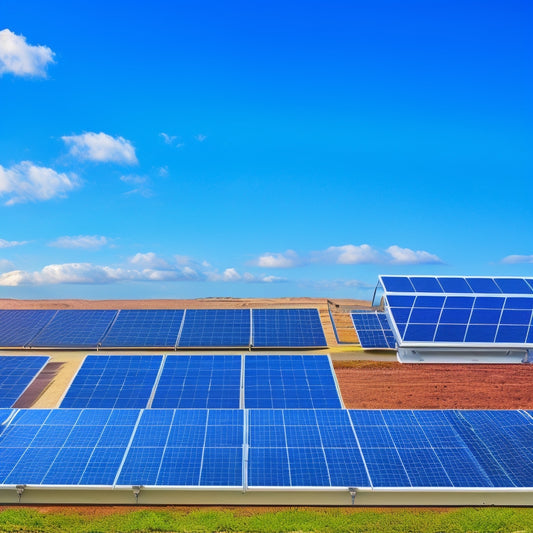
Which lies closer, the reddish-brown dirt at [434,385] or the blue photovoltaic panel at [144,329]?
the reddish-brown dirt at [434,385]

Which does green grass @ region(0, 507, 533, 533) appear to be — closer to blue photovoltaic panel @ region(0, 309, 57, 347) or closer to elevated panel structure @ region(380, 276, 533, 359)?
elevated panel structure @ region(380, 276, 533, 359)

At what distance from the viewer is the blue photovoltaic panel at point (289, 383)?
19.0m

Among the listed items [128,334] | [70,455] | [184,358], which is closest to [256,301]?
[128,334]

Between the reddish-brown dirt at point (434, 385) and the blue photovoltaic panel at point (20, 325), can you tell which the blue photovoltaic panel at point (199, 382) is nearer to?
the reddish-brown dirt at point (434, 385)

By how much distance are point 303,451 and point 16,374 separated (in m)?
14.7

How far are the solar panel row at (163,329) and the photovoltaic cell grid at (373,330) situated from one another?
2.35 meters

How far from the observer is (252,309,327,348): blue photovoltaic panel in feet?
84.9

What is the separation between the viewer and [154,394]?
64.3 ft

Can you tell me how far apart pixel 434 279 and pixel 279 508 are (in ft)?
62.8

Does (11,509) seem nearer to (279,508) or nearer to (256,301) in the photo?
(279,508)

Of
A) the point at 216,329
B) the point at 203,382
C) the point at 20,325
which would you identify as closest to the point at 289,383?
the point at 203,382

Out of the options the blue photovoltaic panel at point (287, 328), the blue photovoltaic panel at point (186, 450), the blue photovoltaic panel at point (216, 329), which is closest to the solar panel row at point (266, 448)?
the blue photovoltaic panel at point (186, 450)

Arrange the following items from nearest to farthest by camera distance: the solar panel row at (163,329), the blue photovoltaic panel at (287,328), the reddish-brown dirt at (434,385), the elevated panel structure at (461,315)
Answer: the reddish-brown dirt at (434,385) → the elevated panel structure at (461,315) → the blue photovoltaic panel at (287,328) → the solar panel row at (163,329)

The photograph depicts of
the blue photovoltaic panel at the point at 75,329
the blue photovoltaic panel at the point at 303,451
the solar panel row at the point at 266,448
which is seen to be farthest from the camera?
the blue photovoltaic panel at the point at 75,329
